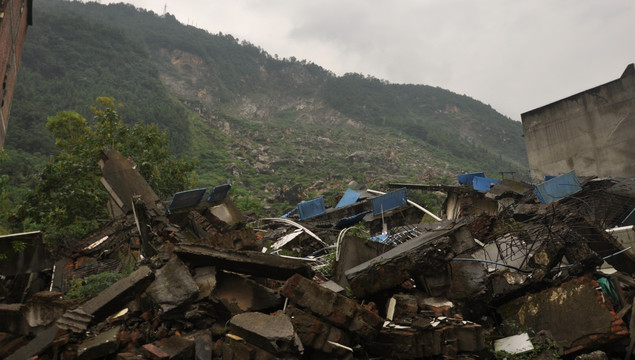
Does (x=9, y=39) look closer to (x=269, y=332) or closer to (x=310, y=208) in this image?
(x=310, y=208)

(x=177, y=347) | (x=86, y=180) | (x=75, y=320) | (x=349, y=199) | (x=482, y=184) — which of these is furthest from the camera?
(x=86, y=180)

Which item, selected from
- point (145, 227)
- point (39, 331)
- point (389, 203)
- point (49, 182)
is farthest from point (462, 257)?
point (49, 182)

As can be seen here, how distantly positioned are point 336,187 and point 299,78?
73510mm

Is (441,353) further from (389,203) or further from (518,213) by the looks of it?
(389,203)

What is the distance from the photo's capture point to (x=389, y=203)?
13867mm

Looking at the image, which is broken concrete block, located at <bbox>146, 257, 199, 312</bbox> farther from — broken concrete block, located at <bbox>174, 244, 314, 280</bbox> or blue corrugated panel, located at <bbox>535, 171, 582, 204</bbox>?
blue corrugated panel, located at <bbox>535, 171, 582, 204</bbox>

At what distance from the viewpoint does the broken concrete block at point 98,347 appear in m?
4.09

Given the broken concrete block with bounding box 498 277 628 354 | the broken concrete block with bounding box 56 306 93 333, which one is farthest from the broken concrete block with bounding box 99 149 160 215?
the broken concrete block with bounding box 498 277 628 354

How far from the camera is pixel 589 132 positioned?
16234mm

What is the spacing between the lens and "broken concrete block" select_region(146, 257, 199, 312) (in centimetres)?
490

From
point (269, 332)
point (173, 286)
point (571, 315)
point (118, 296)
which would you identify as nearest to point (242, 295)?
point (173, 286)

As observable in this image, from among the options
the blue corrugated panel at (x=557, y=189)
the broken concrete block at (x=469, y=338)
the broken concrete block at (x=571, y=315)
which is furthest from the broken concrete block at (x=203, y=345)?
the blue corrugated panel at (x=557, y=189)

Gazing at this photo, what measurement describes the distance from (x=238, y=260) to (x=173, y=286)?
2.83ft

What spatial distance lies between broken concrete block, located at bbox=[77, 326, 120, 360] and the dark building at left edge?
10.1 meters
